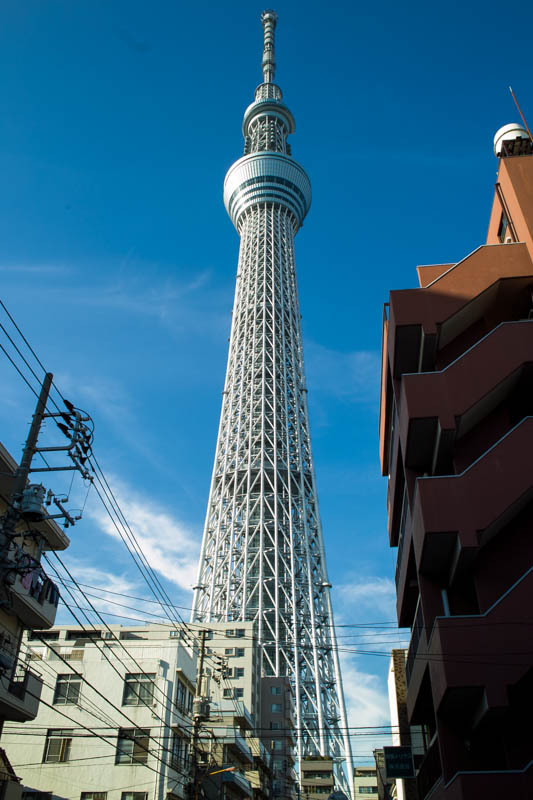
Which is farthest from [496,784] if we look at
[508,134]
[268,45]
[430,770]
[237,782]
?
[268,45]

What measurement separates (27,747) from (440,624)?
861 inches

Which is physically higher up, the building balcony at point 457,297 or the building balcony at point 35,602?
the building balcony at point 457,297

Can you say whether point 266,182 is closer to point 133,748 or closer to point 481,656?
point 133,748

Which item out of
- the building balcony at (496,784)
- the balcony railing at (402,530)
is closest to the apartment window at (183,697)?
the balcony railing at (402,530)

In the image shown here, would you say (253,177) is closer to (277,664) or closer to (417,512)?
(277,664)

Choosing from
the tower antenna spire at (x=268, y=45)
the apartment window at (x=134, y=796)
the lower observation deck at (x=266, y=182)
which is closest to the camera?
the apartment window at (x=134, y=796)

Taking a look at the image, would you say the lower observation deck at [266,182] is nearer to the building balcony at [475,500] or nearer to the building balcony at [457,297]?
the building balcony at [457,297]

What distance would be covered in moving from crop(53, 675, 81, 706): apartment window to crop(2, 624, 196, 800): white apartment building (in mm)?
45

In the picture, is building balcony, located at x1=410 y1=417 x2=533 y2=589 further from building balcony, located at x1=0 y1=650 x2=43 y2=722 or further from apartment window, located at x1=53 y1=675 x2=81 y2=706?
apartment window, located at x1=53 y1=675 x2=81 y2=706

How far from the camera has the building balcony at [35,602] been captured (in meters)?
19.9

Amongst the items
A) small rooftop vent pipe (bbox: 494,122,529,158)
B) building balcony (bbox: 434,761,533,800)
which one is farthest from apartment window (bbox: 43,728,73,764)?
small rooftop vent pipe (bbox: 494,122,529,158)

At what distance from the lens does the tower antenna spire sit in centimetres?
11025

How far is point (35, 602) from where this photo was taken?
20.6 meters

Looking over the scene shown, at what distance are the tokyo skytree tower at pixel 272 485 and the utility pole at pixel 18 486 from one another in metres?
42.6
